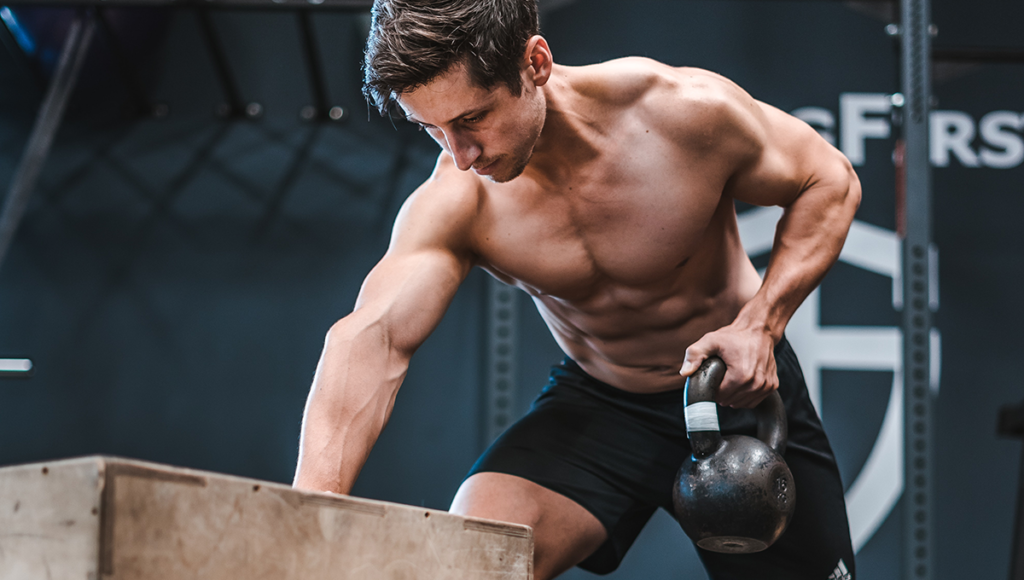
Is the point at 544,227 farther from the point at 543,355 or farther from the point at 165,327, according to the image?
the point at 165,327

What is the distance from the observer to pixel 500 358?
8.75 feet

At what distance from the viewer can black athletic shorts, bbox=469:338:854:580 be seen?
1.52 meters

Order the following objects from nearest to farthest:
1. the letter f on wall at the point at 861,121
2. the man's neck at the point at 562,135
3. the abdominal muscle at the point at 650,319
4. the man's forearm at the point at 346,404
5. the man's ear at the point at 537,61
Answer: the man's forearm at the point at 346,404
the man's ear at the point at 537,61
the man's neck at the point at 562,135
the abdominal muscle at the point at 650,319
the letter f on wall at the point at 861,121

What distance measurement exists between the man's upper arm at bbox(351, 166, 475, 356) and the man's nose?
0.53 ft

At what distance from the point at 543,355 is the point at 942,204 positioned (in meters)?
1.49

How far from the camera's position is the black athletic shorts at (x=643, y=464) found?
1521mm

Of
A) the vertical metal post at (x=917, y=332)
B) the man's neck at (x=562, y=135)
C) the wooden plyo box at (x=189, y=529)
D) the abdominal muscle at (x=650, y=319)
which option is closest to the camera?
the wooden plyo box at (x=189, y=529)

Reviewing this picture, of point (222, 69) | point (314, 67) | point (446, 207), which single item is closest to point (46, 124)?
point (222, 69)

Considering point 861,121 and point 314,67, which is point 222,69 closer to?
point 314,67

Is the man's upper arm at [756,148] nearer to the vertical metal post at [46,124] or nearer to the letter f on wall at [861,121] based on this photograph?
the letter f on wall at [861,121]

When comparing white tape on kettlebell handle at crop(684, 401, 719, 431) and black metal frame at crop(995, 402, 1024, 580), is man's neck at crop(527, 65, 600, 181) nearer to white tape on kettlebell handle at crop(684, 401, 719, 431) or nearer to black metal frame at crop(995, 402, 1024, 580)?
white tape on kettlebell handle at crop(684, 401, 719, 431)

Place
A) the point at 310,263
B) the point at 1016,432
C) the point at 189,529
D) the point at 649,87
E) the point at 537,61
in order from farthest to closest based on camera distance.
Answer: the point at 310,263
the point at 1016,432
the point at 649,87
the point at 537,61
the point at 189,529

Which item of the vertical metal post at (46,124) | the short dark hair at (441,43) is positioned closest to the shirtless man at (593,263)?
the short dark hair at (441,43)

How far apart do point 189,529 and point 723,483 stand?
0.74m
